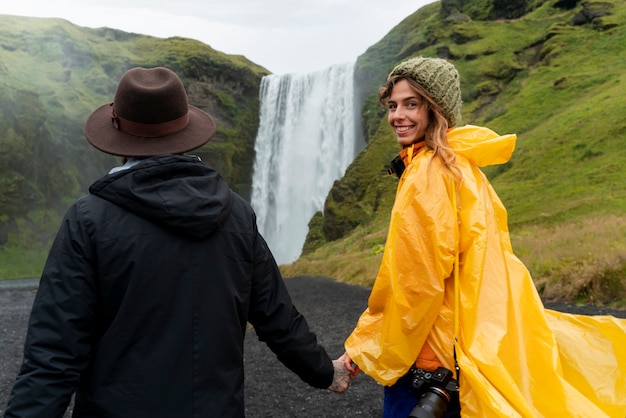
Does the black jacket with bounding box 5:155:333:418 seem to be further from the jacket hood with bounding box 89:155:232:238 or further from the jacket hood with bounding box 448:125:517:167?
the jacket hood with bounding box 448:125:517:167

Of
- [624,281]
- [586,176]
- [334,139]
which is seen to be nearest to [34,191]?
[334,139]

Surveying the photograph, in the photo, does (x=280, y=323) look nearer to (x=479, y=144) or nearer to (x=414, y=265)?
(x=414, y=265)

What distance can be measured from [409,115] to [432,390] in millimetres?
1521

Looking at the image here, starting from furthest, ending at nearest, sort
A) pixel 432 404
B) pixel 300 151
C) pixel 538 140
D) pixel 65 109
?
pixel 65 109 < pixel 300 151 < pixel 538 140 < pixel 432 404

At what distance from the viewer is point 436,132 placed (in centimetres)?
305

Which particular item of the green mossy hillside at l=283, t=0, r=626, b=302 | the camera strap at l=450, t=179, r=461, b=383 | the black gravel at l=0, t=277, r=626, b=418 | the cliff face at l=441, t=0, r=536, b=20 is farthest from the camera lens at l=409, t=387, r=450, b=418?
the cliff face at l=441, t=0, r=536, b=20

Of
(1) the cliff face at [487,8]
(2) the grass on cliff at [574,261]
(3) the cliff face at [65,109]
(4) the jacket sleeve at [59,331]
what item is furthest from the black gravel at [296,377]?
(1) the cliff face at [487,8]

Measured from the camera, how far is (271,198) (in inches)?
1982

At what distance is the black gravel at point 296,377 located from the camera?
270 inches

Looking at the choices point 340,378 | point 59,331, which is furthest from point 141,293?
point 340,378

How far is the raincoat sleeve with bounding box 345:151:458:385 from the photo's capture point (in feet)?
9.11

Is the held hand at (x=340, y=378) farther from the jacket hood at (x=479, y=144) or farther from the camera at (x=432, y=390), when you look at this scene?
the jacket hood at (x=479, y=144)

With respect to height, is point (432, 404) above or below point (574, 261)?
above

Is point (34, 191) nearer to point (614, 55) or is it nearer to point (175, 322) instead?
point (614, 55)
